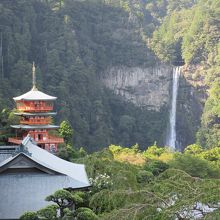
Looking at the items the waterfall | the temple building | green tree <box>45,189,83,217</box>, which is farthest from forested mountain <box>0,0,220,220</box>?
green tree <box>45,189,83,217</box>

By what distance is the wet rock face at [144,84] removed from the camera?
60125 millimetres

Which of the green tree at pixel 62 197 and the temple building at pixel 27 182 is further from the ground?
the green tree at pixel 62 197

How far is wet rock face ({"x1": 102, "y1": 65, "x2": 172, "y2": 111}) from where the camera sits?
60125 millimetres

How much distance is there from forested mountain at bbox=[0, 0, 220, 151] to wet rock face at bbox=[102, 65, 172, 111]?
2.60 ft

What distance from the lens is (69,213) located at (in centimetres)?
943

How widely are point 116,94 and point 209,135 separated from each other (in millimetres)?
14457

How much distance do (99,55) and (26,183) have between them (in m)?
49.1

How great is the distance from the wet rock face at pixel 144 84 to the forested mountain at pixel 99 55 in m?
0.79

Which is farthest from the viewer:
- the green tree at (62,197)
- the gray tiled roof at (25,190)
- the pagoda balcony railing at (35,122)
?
the pagoda balcony railing at (35,122)

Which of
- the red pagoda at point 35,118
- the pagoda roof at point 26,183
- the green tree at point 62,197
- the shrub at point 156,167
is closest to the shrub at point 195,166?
the shrub at point 156,167

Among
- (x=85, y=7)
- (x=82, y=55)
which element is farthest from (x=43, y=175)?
(x=85, y=7)

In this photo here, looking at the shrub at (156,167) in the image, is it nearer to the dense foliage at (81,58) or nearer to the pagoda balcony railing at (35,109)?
the pagoda balcony railing at (35,109)

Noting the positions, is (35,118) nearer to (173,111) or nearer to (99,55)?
(99,55)

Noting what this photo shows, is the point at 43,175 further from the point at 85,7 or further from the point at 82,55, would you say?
the point at 85,7
